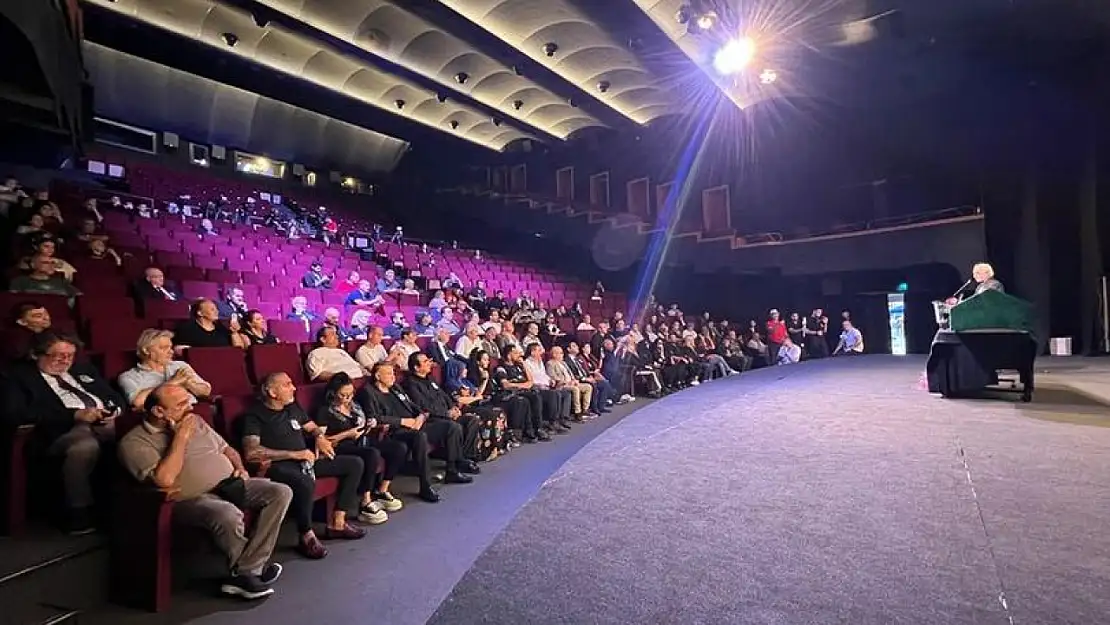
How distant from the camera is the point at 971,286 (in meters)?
3.02

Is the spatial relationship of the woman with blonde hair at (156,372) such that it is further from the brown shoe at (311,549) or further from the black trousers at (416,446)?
the black trousers at (416,446)

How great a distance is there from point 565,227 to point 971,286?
7644mm

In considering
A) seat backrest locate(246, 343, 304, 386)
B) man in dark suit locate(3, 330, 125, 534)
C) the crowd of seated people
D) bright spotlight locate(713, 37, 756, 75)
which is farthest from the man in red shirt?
man in dark suit locate(3, 330, 125, 534)

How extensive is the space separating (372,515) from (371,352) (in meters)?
1.21

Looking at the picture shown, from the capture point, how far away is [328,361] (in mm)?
2986

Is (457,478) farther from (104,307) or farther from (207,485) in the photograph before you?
(104,307)

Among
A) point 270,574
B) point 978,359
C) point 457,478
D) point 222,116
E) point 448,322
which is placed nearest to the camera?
point 270,574

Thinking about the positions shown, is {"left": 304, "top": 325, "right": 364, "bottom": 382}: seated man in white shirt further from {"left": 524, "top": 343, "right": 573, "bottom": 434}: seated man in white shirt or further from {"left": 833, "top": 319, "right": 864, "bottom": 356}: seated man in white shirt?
{"left": 833, "top": 319, "right": 864, "bottom": 356}: seated man in white shirt

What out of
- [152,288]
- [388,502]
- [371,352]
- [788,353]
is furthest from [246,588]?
[788,353]

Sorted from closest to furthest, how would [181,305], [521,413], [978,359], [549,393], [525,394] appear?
[978,359], [181,305], [521,413], [525,394], [549,393]

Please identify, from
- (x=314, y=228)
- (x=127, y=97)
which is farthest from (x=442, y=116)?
(x=127, y=97)

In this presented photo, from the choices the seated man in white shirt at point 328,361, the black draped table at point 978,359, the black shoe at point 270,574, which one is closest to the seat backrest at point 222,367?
the seated man in white shirt at point 328,361

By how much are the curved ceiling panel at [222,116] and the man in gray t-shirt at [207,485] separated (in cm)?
908

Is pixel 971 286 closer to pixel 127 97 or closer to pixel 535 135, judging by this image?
pixel 535 135
